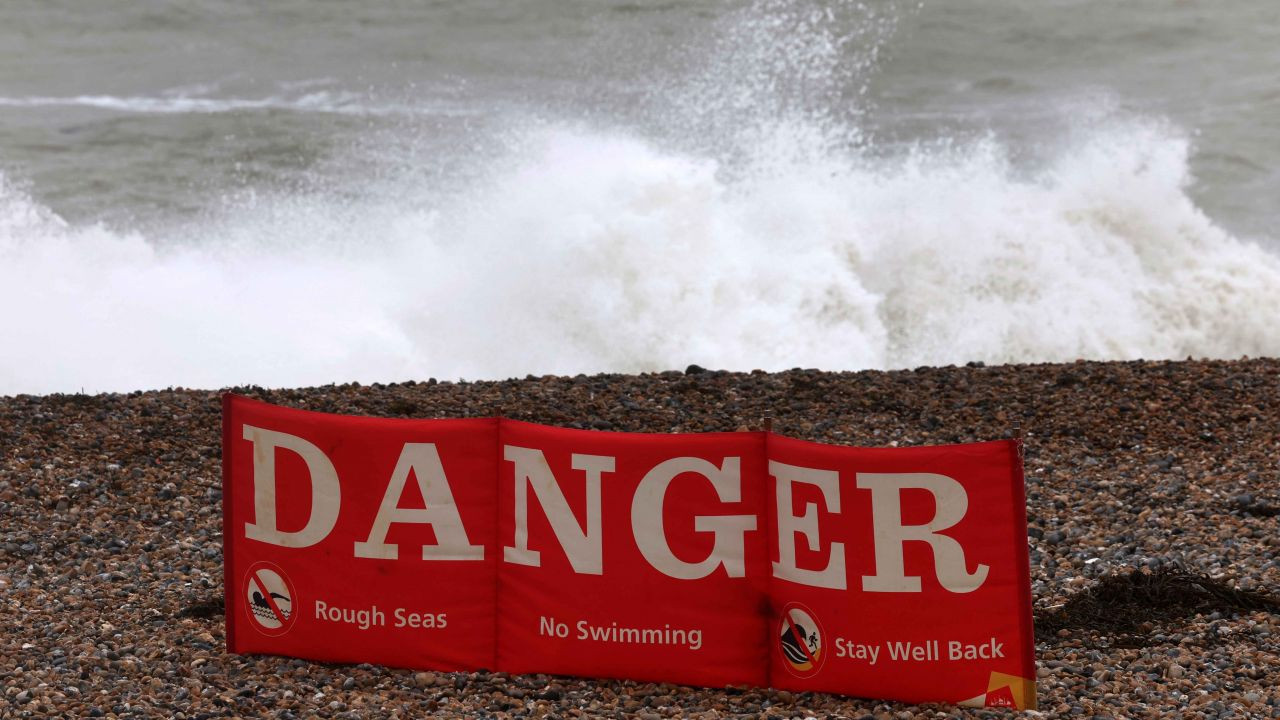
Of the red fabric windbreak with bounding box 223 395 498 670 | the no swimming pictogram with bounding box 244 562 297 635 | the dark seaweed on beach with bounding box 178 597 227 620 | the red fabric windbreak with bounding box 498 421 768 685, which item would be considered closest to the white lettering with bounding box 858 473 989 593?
the red fabric windbreak with bounding box 498 421 768 685

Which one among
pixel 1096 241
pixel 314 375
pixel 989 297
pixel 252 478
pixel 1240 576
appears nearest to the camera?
pixel 252 478

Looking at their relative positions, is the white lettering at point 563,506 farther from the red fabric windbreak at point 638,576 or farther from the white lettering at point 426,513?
the white lettering at point 426,513

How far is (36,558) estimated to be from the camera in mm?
7027

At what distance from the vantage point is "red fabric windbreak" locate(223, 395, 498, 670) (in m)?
5.17

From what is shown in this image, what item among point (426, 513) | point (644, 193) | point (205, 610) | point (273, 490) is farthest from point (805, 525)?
point (644, 193)

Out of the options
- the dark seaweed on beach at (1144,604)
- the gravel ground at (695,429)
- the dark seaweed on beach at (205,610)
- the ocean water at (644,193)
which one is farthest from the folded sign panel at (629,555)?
the ocean water at (644,193)

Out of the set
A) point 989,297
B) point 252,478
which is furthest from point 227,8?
point 252,478

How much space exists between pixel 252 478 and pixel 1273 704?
3723 millimetres

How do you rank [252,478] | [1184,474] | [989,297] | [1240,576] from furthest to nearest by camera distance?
1. [989,297]
2. [1184,474]
3. [1240,576]
4. [252,478]

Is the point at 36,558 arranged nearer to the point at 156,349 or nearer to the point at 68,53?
the point at 156,349

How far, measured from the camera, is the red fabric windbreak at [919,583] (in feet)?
15.7

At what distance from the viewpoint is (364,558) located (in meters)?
5.22

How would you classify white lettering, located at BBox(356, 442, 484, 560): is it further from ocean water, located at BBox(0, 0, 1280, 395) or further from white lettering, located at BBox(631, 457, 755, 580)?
ocean water, located at BBox(0, 0, 1280, 395)

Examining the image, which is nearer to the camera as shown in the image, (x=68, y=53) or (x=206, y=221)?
(x=206, y=221)
